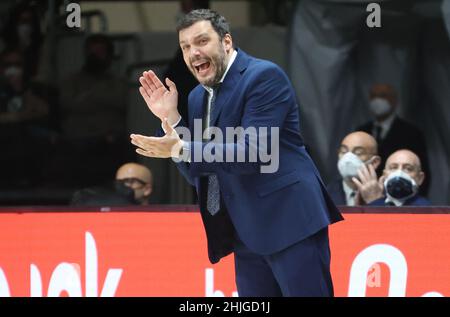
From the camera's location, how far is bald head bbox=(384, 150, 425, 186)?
24.6 feet

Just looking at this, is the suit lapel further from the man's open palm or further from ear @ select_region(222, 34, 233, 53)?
the man's open palm

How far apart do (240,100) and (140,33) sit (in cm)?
435

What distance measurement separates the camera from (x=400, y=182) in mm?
7301

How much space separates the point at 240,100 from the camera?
5.09 metres

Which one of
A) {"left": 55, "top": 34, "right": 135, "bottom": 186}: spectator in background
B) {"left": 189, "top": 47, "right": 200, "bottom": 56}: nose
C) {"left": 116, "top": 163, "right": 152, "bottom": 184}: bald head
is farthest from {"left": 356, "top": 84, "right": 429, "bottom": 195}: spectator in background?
{"left": 189, "top": 47, "right": 200, "bottom": 56}: nose

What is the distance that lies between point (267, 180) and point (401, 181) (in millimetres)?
2385

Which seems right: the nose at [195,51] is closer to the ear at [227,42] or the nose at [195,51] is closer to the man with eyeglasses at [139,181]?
the ear at [227,42]

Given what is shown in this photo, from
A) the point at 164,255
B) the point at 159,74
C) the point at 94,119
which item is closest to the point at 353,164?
the point at 164,255

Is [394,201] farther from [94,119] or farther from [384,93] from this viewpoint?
[94,119]

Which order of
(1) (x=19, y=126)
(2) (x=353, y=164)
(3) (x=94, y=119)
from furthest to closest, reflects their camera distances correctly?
(3) (x=94, y=119) < (1) (x=19, y=126) < (2) (x=353, y=164)

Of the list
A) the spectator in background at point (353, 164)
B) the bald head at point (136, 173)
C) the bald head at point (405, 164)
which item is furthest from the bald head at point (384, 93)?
the bald head at point (136, 173)

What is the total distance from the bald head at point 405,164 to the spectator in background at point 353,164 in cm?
11
